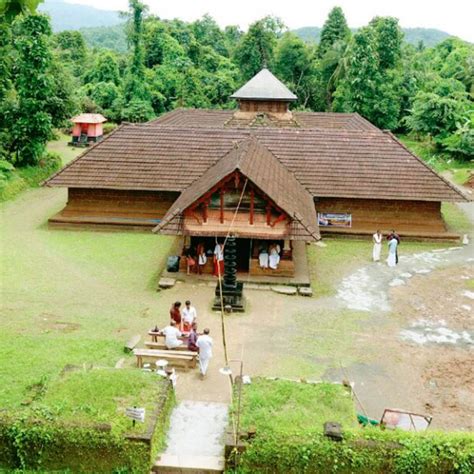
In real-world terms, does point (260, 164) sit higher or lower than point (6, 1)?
lower

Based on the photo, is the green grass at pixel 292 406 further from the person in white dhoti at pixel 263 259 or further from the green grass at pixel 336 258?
the person in white dhoti at pixel 263 259

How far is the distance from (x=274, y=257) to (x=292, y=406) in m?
8.55

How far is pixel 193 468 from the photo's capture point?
941 cm

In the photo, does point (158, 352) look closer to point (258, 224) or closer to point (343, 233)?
point (258, 224)

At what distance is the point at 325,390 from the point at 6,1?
878 cm

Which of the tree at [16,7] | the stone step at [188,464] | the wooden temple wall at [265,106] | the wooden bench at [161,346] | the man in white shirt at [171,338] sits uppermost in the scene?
the tree at [16,7]

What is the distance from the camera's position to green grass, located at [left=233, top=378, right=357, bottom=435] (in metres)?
9.80

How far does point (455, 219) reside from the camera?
26516 millimetres

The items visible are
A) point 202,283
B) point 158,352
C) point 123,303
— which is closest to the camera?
point 158,352

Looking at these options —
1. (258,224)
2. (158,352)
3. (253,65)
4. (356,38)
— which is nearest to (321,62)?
(253,65)

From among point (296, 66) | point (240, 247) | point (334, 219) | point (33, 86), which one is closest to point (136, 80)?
point (296, 66)

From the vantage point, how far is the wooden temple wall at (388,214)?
23.8 m

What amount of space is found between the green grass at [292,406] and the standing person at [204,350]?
4.88ft

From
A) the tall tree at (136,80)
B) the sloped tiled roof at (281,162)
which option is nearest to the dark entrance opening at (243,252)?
the sloped tiled roof at (281,162)
